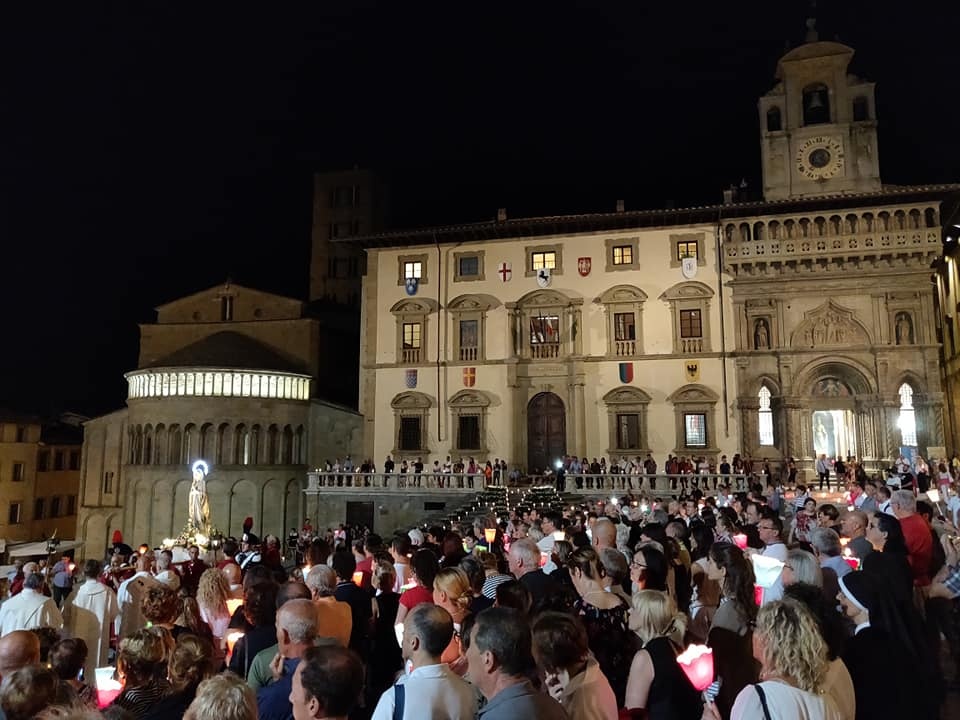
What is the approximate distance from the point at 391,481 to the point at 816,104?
86.2 ft

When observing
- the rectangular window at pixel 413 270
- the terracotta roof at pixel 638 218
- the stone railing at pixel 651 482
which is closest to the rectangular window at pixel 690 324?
the terracotta roof at pixel 638 218

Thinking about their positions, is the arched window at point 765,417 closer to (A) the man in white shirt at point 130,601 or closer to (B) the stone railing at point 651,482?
(B) the stone railing at point 651,482

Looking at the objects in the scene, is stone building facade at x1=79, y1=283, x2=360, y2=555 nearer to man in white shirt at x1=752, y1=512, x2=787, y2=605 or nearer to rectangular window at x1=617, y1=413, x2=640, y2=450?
rectangular window at x1=617, y1=413, x2=640, y2=450

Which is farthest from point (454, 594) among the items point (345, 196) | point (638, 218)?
point (345, 196)

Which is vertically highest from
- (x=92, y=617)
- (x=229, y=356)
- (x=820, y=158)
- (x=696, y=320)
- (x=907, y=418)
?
(x=820, y=158)

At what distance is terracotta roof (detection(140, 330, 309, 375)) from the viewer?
38125 mm

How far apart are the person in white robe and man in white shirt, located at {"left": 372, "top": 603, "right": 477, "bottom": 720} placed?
621cm

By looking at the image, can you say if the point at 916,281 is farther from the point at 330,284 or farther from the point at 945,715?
the point at 330,284

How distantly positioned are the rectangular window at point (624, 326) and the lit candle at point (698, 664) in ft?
97.0

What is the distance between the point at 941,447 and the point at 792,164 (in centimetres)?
1407

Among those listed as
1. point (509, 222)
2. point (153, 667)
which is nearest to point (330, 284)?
point (509, 222)

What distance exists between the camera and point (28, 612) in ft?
24.5

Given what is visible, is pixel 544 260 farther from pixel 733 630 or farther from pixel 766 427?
pixel 733 630

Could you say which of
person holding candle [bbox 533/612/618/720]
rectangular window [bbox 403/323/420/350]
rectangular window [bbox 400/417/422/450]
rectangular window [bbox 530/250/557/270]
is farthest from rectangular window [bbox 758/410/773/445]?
person holding candle [bbox 533/612/618/720]
